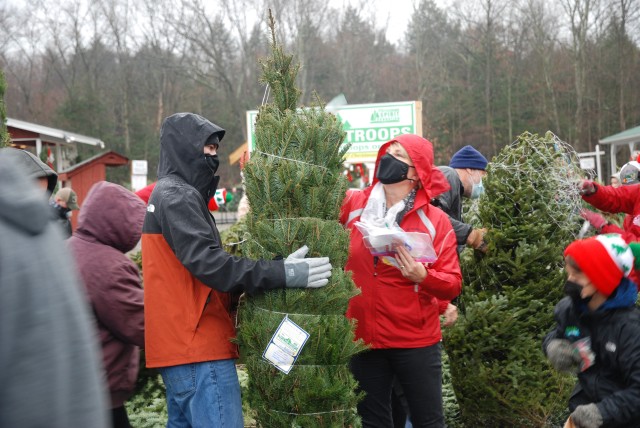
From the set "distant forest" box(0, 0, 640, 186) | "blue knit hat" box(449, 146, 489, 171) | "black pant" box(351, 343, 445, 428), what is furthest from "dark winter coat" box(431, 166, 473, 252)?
"distant forest" box(0, 0, 640, 186)

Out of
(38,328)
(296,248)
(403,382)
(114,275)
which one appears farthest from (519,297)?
(38,328)

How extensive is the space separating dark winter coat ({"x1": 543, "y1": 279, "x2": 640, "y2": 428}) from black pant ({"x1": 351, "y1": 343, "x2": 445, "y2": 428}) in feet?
2.59

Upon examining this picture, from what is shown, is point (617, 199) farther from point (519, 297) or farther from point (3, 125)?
point (3, 125)

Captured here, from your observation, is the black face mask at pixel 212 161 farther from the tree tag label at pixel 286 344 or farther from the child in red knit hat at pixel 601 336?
the child in red knit hat at pixel 601 336

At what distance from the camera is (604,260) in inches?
139

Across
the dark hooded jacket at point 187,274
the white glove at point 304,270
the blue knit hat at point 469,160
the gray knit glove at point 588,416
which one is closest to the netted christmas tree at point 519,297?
the blue knit hat at point 469,160

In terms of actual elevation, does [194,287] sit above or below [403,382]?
above

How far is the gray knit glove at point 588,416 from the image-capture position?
11.0 ft

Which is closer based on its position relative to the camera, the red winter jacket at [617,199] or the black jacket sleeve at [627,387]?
the black jacket sleeve at [627,387]

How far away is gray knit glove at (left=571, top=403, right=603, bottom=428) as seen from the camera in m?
3.37

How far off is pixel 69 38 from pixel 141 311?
55.1 m

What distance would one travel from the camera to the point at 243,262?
3387mm

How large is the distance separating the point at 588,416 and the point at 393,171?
1702 millimetres

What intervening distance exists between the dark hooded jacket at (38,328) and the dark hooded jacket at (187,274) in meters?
1.87
